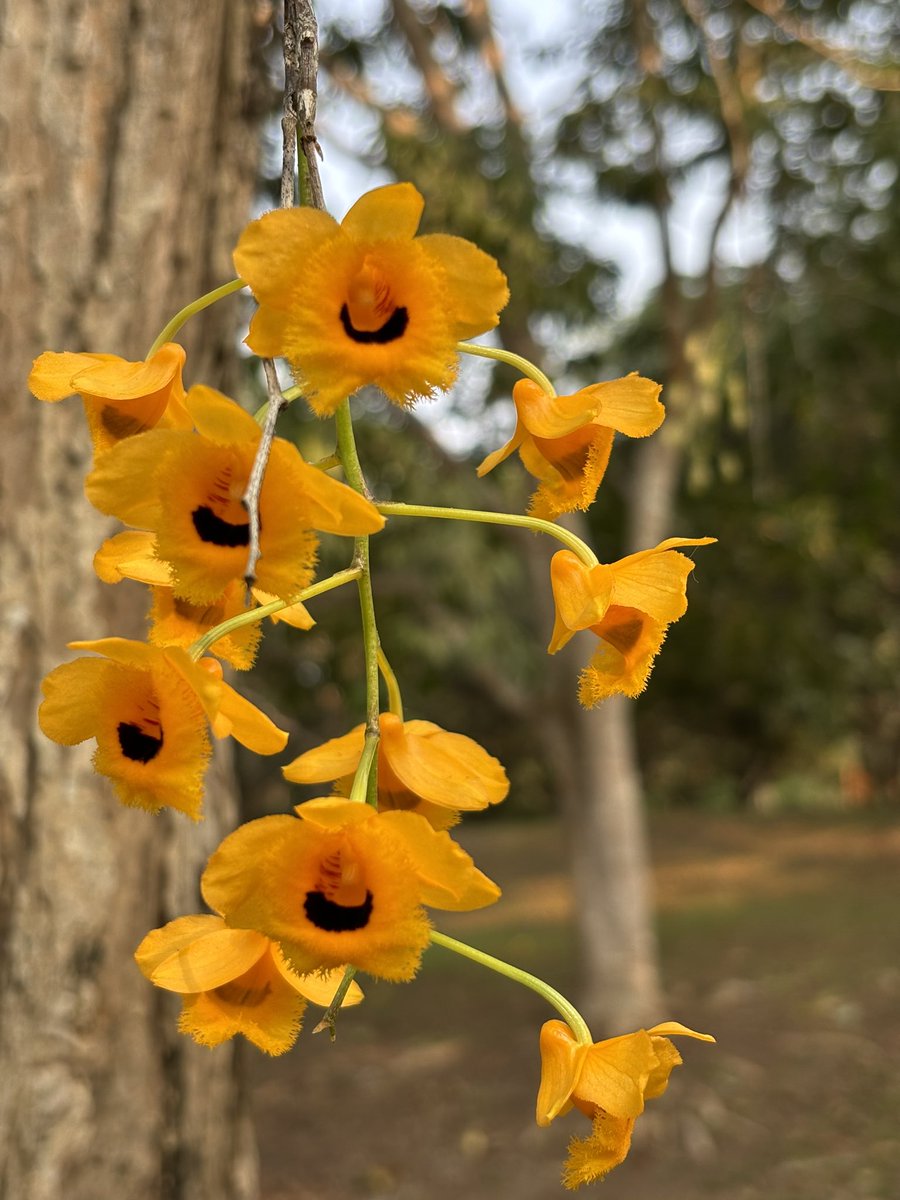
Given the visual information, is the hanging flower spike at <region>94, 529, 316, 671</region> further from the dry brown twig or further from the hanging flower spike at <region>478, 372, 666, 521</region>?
the hanging flower spike at <region>478, 372, 666, 521</region>

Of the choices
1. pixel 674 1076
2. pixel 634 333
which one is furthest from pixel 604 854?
pixel 634 333

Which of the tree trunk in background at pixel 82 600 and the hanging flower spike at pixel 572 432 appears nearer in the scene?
the hanging flower spike at pixel 572 432

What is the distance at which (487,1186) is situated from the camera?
558 centimetres

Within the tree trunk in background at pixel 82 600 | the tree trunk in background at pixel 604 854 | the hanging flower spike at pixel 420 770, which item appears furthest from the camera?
the tree trunk in background at pixel 604 854

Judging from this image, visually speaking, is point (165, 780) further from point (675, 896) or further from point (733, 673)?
point (733, 673)

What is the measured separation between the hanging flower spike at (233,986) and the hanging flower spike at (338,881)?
8cm

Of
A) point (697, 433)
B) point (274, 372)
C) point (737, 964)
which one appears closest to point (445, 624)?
point (697, 433)

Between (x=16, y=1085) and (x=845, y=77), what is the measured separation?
23.8ft

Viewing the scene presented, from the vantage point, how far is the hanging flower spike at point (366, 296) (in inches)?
23.6

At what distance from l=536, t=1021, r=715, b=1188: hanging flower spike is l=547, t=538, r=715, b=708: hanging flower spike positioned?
0.68ft

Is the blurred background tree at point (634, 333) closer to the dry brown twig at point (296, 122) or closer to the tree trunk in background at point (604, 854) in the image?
the tree trunk in background at point (604, 854)

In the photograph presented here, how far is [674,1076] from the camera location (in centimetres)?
676

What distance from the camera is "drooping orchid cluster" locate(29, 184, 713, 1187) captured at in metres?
0.59

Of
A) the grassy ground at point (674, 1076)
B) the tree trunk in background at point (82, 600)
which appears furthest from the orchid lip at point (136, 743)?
the grassy ground at point (674, 1076)
